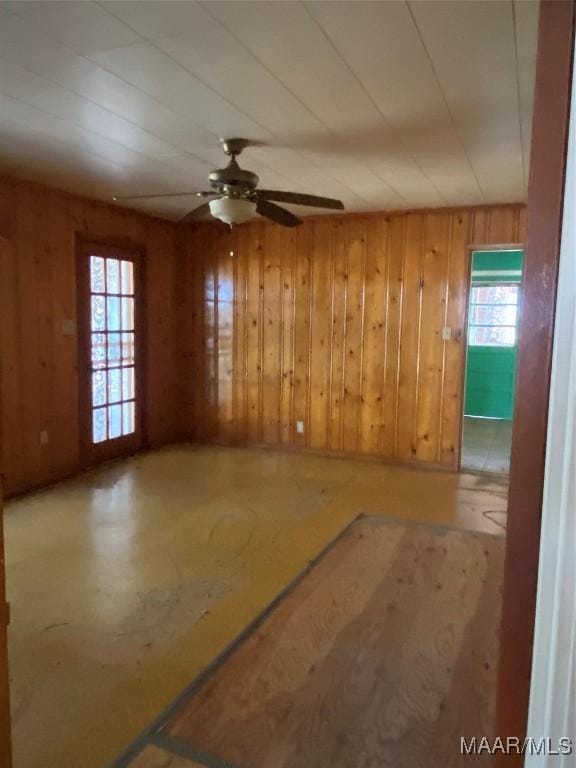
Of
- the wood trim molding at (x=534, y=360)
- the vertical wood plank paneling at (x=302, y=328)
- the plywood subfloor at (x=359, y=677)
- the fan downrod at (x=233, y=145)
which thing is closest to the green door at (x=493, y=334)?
the vertical wood plank paneling at (x=302, y=328)

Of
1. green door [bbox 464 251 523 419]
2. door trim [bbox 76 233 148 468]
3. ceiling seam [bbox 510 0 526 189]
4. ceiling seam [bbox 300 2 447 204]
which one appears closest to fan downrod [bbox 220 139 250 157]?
ceiling seam [bbox 300 2 447 204]

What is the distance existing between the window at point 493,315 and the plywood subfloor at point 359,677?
552 centimetres

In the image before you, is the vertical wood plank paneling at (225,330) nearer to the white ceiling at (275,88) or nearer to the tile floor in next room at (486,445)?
the white ceiling at (275,88)

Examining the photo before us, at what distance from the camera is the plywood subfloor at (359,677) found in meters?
1.78

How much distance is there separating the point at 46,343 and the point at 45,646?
274 centimetres

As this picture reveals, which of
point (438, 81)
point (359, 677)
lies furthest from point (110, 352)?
point (359, 677)

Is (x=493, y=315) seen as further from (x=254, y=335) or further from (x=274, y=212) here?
(x=274, y=212)

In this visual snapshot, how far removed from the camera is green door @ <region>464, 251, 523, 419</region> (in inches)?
309

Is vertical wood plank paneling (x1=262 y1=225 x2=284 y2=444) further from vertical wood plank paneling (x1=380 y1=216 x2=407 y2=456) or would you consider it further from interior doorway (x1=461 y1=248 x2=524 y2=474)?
interior doorway (x1=461 y1=248 x2=524 y2=474)

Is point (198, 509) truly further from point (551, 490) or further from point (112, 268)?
point (551, 490)

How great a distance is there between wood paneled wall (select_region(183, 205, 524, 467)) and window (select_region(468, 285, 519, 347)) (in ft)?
10.1

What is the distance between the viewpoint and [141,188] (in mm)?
4496

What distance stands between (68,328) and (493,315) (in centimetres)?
597

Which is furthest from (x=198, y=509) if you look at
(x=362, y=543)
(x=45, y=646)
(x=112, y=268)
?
(x=112, y=268)
